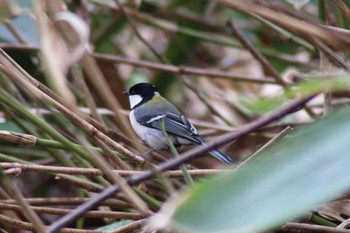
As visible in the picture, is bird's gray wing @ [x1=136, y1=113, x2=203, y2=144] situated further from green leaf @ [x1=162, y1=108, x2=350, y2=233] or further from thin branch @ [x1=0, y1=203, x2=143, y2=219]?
green leaf @ [x1=162, y1=108, x2=350, y2=233]

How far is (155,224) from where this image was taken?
0.68 metres

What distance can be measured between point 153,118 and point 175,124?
0.13 m

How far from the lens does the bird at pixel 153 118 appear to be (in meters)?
2.26

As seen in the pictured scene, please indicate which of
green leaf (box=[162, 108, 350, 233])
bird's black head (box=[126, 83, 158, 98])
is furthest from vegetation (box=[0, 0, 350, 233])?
bird's black head (box=[126, 83, 158, 98])

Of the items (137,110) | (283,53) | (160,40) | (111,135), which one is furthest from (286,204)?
(160,40)

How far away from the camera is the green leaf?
2.03 ft

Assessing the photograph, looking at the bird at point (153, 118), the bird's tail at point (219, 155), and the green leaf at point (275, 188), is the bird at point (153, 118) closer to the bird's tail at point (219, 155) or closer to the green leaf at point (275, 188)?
the bird's tail at point (219, 155)

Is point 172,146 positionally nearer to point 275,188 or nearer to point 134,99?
point 275,188

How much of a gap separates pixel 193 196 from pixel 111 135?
782 mm

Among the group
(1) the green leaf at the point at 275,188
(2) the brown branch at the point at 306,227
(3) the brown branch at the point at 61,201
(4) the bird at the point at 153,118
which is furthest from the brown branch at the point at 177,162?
(4) the bird at the point at 153,118

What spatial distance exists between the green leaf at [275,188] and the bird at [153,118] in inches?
58.8

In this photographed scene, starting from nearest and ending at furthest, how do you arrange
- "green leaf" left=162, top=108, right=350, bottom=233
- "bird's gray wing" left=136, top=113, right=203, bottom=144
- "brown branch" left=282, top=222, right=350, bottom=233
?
1. "green leaf" left=162, top=108, right=350, bottom=233
2. "brown branch" left=282, top=222, right=350, bottom=233
3. "bird's gray wing" left=136, top=113, right=203, bottom=144

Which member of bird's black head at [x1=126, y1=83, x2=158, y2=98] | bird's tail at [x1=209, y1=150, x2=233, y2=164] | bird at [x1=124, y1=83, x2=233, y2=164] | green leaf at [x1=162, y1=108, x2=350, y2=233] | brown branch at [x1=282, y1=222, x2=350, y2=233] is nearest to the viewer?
green leaf at [x1=162, y1=108, x2=350, y2=233]

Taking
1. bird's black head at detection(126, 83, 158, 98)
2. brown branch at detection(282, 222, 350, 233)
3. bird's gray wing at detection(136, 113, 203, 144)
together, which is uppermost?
bird's black head at detection(126, 83, 158, 98)
